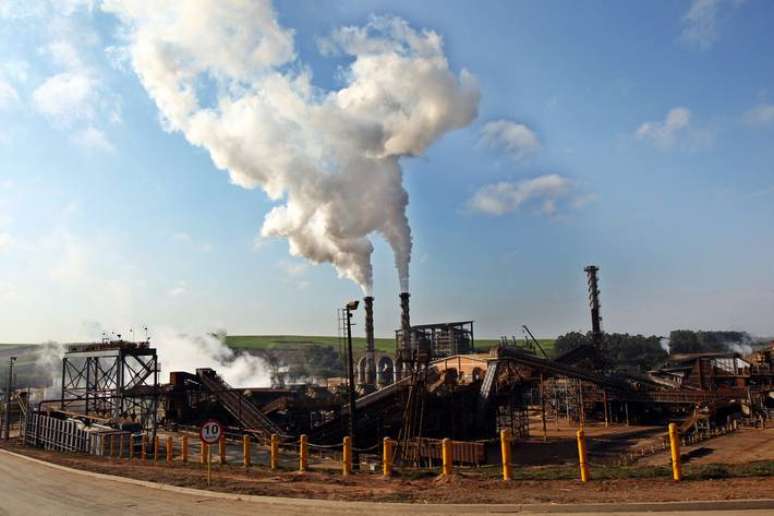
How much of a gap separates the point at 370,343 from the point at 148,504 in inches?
2234

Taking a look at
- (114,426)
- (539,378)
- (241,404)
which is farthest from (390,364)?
(114,426)

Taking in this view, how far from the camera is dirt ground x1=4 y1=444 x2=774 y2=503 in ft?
36.0

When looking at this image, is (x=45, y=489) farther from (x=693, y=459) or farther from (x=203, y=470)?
(x=693, y=459)

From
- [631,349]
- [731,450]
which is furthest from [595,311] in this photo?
[631,349]

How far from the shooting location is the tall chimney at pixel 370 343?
63.1 metres

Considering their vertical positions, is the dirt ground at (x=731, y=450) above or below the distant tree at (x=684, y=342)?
below

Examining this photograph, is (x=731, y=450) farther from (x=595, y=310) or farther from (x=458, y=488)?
(x=595, y=310)

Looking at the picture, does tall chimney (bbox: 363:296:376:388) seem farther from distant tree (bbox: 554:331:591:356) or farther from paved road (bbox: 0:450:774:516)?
distant tree (bbox: 554:331:591:356)

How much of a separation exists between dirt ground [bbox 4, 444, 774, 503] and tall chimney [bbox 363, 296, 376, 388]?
147 feet

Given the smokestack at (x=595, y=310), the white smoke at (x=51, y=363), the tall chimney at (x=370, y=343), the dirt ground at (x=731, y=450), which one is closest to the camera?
the dirt ground at (x=731, y=450)

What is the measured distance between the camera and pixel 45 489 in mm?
16547

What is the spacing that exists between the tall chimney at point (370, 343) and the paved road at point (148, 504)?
148 ft

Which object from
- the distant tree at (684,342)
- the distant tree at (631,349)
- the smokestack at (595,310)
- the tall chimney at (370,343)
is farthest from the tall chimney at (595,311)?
the distant tree at (684,342)

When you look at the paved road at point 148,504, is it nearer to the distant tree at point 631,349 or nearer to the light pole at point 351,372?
the light pole at point 351,372
